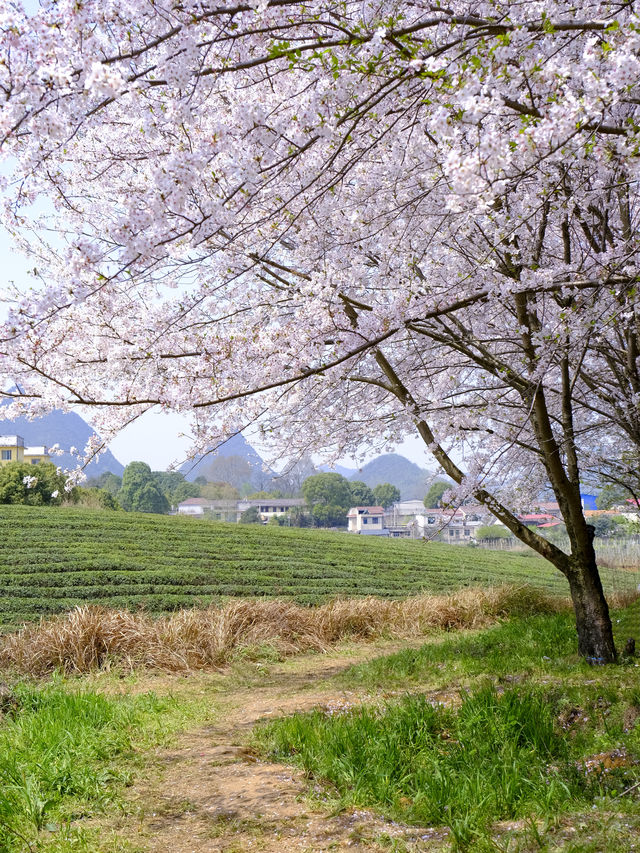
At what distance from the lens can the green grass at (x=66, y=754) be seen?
286cm

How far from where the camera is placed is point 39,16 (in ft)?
7.86

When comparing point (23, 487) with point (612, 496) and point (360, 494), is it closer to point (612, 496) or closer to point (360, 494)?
point (612, 496)

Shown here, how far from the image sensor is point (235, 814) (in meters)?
2.92

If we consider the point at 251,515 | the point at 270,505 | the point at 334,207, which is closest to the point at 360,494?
the point at 270,505

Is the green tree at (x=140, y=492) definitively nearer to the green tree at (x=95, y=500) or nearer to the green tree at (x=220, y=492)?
the green tree at (x=220, y=492)

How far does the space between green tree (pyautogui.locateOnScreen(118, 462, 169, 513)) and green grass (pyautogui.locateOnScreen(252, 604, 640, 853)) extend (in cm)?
4281

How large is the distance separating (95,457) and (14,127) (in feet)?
9.40

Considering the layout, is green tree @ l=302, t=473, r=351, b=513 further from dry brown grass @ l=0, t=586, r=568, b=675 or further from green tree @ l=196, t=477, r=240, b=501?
dry brown grass @ l=0, t=586, r=568, b=675

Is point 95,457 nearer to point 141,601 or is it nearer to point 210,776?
point 210,776

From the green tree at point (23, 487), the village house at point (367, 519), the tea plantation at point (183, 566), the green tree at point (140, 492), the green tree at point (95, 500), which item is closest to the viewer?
the tea plantation at point (183, 566)

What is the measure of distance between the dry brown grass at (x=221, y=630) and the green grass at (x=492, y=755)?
2.74 m

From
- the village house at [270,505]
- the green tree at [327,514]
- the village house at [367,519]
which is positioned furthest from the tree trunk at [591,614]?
the village house at [367,519]

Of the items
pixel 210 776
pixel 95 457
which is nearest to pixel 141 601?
pixel 95 457

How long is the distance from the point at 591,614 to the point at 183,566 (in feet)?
30.2
